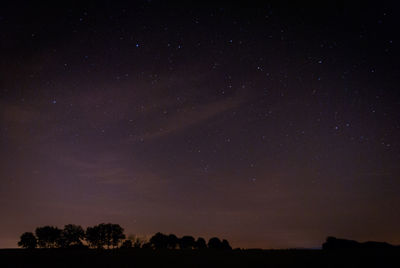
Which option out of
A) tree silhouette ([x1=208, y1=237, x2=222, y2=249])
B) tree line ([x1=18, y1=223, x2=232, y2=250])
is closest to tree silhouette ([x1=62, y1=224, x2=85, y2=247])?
tree line ([x1=18, y1=223, x2=232, y2=250])

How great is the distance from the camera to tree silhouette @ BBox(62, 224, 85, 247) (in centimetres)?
9672

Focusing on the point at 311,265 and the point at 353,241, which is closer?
the point at 311,265

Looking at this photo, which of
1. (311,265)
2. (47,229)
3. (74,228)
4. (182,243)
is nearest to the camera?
(311,265)

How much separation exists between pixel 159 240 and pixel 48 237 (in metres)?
34.9

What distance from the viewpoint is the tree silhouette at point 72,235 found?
96.7 meters

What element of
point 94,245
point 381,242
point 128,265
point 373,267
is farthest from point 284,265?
point 94,245

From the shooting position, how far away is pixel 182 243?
116375 millimetres

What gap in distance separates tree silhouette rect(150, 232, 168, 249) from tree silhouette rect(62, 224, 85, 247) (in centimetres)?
2262

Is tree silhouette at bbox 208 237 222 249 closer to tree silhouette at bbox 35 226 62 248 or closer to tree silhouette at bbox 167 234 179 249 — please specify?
tree silhouette at bbox 167 234 179 249

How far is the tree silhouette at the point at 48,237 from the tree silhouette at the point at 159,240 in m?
29.2

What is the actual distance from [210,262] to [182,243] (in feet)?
296

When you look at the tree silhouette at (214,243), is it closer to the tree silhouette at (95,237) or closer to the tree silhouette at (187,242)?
the tree silhouette at (187,242)

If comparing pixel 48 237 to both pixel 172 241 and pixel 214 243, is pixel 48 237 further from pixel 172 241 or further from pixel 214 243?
pixel 214 243

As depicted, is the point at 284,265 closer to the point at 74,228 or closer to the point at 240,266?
the point at 240,266
